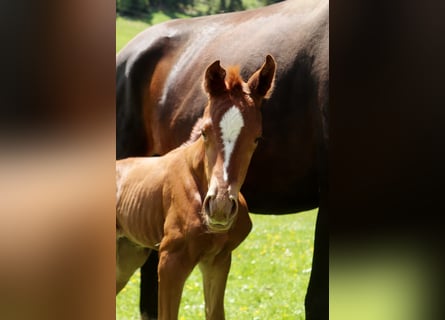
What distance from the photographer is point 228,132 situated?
1252 millimetres

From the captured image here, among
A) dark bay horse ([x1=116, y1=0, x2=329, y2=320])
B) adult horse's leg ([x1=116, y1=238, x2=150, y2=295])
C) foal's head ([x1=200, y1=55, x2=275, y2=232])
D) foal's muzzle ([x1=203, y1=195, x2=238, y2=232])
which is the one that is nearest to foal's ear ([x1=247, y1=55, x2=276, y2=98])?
foal's head ([x1=200, y1=55, x2=275, y2=232])

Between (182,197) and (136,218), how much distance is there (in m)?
0.14

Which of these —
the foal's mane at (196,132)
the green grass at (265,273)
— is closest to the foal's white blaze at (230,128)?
the foal's mane at (196,132)

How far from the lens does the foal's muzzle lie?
1.21 meters

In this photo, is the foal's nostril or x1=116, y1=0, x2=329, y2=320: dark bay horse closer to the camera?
the foal's nostril

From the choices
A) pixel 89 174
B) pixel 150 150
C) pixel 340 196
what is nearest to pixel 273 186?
pixel 150 150

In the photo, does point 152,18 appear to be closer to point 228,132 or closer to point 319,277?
point 228,132

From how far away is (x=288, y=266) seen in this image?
5.30 feet

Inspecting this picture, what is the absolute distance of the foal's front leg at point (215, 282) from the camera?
1406 millimetres

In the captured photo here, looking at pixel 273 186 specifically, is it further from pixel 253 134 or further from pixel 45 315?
pixel 45 315

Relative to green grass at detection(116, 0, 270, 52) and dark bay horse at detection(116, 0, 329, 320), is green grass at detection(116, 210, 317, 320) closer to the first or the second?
dark bay horse at detection(116, 0, 329, 320)

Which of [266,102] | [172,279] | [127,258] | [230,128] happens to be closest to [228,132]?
[230,128]

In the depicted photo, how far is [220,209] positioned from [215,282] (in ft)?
0.89

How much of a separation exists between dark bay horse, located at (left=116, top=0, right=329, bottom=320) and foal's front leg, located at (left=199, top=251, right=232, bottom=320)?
158mm
